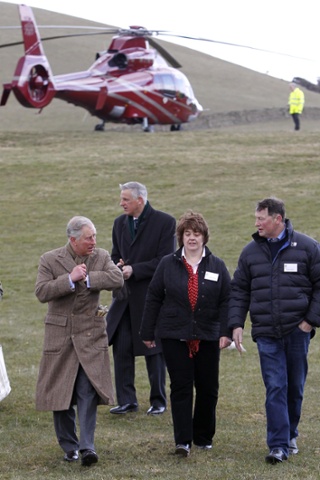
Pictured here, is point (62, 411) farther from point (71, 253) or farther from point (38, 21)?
point (38, 21)

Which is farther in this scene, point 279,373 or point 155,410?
point 155,410

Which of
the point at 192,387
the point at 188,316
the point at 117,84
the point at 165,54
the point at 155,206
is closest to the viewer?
the point at 188,316

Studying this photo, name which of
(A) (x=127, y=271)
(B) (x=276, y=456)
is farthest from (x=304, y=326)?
(A) (x=127, y=271)

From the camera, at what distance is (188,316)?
748cm

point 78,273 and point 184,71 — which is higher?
point 184,71

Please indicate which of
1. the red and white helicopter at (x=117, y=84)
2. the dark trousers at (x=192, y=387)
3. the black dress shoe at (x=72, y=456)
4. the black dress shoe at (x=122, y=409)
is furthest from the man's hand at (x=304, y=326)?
the red and white helicopter at (x=117, y=84)

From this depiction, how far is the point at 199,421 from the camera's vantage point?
305 inches

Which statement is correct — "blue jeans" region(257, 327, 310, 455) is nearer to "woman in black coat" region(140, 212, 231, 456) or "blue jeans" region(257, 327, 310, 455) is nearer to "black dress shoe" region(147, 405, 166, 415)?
"woman in black coat" region(140, 212, 231, 456)

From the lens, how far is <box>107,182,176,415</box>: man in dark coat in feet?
29.6

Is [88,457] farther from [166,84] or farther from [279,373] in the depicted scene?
[166,84]

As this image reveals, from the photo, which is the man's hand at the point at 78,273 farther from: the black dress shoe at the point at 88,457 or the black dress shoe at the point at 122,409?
the black dress shoe at the point at 122,409

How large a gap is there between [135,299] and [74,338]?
178 centimetres

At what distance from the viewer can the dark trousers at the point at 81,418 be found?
23.6 ft

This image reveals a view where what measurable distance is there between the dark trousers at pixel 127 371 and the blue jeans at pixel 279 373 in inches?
77.1
